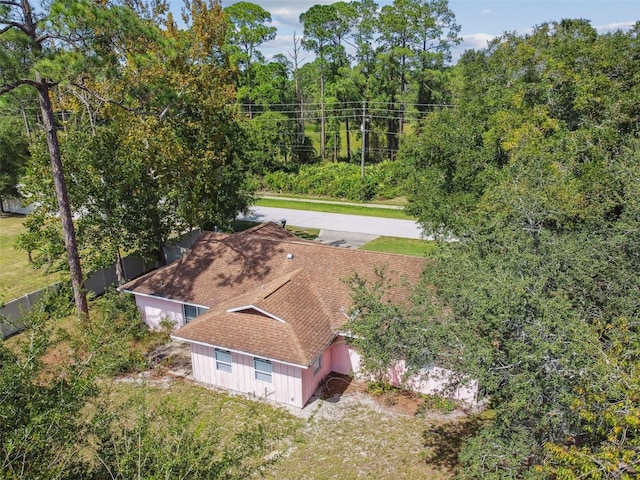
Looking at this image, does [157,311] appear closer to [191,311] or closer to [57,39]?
[191,311]

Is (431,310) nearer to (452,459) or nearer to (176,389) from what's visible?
(452,459)

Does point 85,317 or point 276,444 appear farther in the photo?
point 85,317

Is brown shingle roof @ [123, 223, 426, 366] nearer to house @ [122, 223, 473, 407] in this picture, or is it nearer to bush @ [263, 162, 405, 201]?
house @ [122, 223, 473, 407]

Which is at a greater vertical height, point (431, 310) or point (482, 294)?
point (482, 294)

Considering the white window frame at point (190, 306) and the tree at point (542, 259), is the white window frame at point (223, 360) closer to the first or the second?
the white window frame at point (190, 306)

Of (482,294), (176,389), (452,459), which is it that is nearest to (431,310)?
(482,294)

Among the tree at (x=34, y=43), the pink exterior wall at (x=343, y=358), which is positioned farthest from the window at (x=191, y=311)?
the tree at (x=34, y=43)

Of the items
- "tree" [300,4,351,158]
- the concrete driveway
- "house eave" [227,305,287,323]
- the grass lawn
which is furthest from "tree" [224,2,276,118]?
"house eave" [227,305,287,323]
